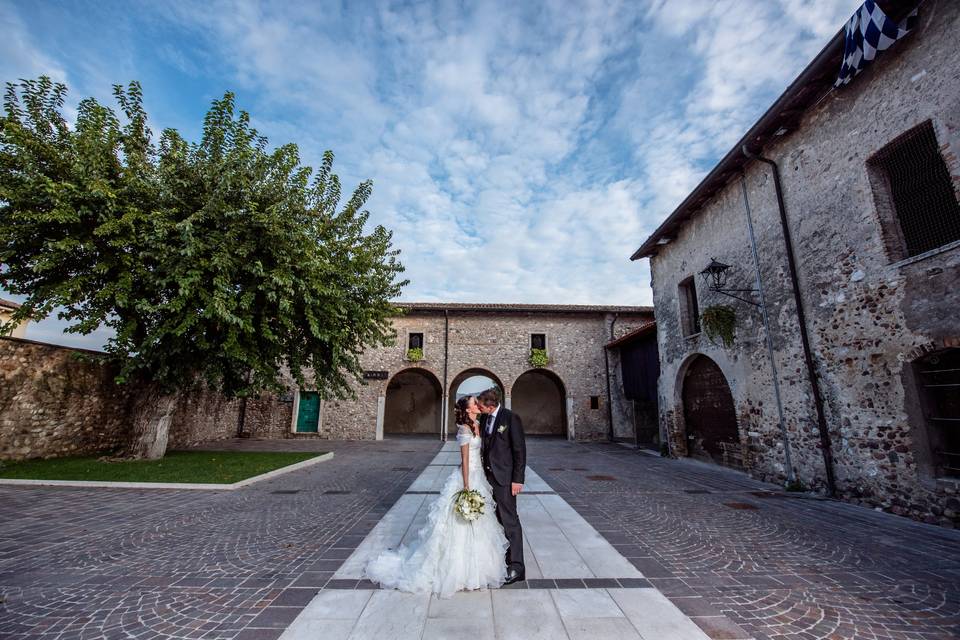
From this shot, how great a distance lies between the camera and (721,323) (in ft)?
31.1

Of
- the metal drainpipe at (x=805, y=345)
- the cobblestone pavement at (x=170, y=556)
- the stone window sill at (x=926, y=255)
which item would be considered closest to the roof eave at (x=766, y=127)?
the metal drainpipe at (x=805, y=345)

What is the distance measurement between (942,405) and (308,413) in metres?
19.9

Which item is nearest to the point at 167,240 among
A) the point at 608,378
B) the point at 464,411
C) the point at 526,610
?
the point at 464,411

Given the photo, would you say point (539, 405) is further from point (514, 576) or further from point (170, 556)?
point (170, 556)

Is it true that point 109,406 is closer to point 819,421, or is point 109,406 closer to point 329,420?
point 329,420

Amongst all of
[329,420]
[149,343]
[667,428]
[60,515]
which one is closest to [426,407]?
[329,420]

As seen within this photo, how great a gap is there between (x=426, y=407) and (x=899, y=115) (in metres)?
23.1

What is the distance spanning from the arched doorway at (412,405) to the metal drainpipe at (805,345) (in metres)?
19.9

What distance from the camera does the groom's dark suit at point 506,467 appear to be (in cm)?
358

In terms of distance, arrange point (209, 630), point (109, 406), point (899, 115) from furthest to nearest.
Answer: point (109, 406)
point (899, 115)
point (209, 630)

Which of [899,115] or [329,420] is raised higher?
[899,115]

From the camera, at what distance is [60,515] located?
539 centimetres

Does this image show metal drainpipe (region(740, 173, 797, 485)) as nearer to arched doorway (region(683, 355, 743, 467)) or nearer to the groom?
arched doorway (region(683, 355, 743, 467))

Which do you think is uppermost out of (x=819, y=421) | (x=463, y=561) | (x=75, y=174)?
(x=75, y=174)
